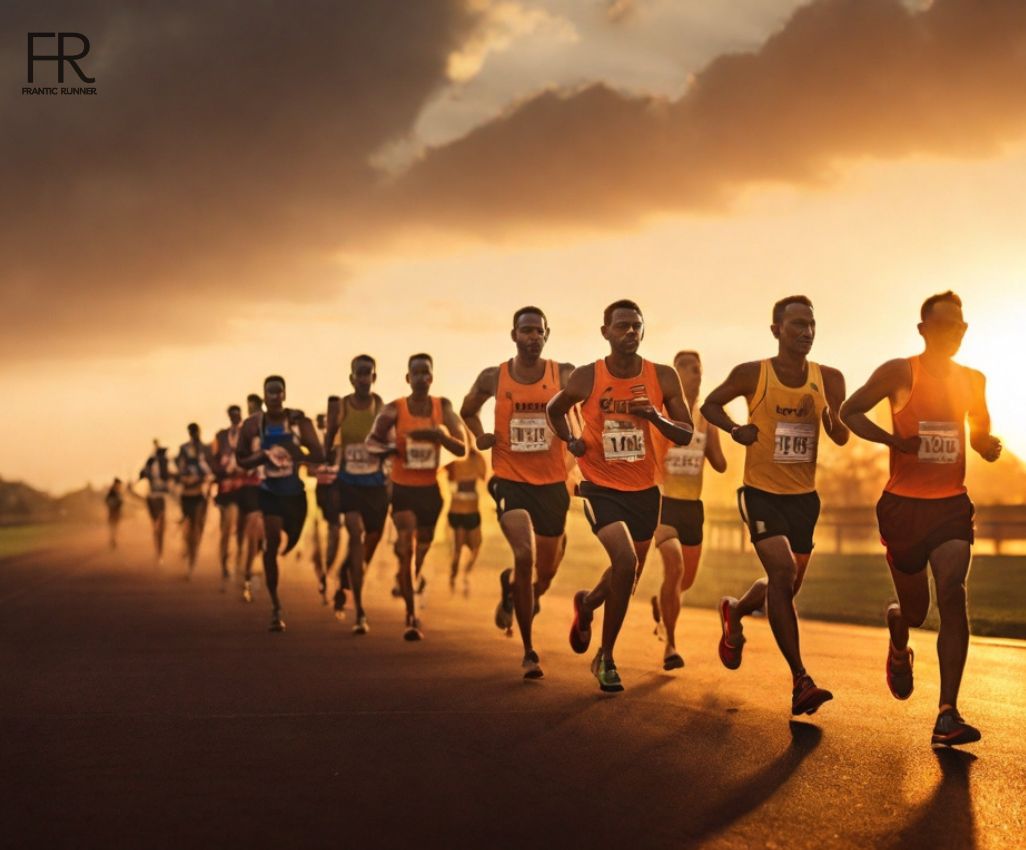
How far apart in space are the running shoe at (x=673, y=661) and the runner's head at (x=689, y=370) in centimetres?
241

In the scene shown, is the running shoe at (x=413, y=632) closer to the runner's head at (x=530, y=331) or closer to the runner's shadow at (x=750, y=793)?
the runner's head at (x=530, y=331)

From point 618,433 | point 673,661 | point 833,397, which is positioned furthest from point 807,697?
point 673,661

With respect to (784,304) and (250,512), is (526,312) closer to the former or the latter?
(784,304)

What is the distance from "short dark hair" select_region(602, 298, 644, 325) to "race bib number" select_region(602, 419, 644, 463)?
713 mm

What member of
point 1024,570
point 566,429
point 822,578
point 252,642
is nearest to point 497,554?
point 822,578

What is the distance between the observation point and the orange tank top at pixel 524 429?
11133mm

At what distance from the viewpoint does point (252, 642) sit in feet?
44.1

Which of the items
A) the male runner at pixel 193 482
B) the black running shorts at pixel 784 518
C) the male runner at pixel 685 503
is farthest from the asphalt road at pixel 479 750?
the male runner at pixel 193 482

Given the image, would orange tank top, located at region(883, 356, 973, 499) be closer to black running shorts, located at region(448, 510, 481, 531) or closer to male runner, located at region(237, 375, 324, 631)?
male runner, located at region(237, 375, 324, 631)

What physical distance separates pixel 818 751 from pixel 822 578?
20320 millimetres

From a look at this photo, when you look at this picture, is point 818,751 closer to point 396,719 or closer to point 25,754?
point 396,719

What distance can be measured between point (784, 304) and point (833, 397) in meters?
0.68

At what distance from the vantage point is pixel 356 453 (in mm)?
14938

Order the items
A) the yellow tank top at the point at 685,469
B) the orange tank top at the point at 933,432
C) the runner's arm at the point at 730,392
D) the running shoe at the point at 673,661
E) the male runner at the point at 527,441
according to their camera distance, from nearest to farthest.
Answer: the orange tank top at the point at 933,432
the runner's arm at the point at 730,392
the running shoe at the point at 673,661
the male runner at the point at 527,441
the yellow tank top at the point at 685,469
